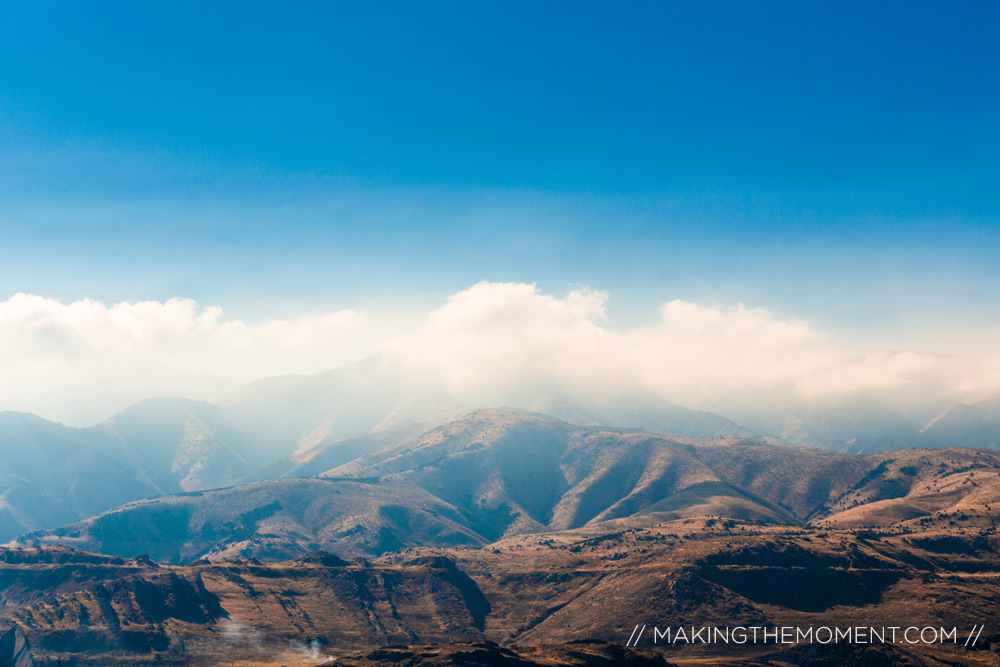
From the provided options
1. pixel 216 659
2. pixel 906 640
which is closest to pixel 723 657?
pixel 906 640

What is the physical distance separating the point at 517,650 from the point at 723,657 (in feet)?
225

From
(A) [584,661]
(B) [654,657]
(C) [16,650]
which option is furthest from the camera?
(C) [16,650]

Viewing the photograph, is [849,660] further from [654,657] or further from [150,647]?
[150,647]

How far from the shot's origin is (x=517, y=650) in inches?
6678

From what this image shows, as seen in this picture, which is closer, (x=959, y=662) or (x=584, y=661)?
(x=584, y=661)

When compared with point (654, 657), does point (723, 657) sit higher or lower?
lower

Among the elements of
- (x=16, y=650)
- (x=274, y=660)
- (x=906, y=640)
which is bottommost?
(x=906, y=640)

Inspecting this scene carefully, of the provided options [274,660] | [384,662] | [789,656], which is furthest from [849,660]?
[274,660]

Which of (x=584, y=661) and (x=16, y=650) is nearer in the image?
(x=584, y=661)

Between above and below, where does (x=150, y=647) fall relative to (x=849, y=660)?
above

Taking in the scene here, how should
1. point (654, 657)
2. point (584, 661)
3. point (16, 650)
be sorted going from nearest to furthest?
point (584, 661) < point (654, 657) < point (16, 650)

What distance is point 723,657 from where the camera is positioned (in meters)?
197

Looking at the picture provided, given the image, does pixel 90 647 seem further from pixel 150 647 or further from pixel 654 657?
pixel 654 657

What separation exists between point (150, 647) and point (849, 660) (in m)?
A: 192
